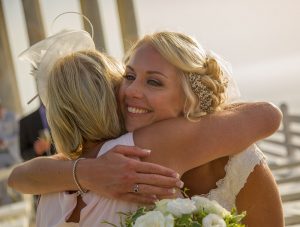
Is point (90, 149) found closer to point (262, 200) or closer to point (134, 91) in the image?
point (134, 91)

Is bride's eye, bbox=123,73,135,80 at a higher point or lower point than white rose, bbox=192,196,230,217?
higher

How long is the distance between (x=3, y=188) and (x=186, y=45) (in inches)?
471

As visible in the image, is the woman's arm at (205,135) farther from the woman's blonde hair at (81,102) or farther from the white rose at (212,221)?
the white rose at (212,221)

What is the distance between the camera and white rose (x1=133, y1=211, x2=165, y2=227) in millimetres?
2424

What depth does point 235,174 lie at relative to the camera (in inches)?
130

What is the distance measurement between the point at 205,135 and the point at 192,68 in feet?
1.19

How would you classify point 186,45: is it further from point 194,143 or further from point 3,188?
point 3,188

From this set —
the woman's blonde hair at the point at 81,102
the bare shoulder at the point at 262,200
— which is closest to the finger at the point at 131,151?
the woman's blonde hair at the point at 81,102

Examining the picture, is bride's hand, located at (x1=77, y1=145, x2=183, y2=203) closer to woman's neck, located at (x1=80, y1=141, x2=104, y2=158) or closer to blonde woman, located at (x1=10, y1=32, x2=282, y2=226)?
blonde woman, located at (x1=10, y1=32, x2=282, y2=226)

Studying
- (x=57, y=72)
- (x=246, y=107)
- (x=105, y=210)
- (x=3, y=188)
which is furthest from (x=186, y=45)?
Result: (x=3, y=188)

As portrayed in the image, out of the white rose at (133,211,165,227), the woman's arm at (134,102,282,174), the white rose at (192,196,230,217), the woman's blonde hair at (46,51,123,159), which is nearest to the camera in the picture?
the white rose at (133,211,165,227)

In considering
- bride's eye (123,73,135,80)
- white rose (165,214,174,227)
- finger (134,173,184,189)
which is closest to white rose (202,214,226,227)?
white rose (165,214,174,227)

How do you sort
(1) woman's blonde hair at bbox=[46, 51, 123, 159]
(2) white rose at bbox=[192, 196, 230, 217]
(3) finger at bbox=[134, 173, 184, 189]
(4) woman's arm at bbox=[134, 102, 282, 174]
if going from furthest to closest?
(1) woman's blonde hair at bbox=[46, 51, 123, 159]
(4) woman's arm at bbox=[134, 102, 282, 174]
(3) finger at bbox=[134, 173, 184, 189]
(2) white rose at bbox=[192, 196, 230, 217]

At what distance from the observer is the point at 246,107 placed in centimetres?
328
